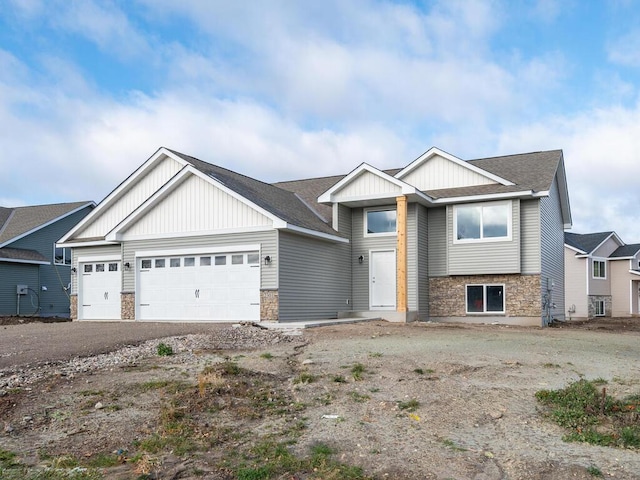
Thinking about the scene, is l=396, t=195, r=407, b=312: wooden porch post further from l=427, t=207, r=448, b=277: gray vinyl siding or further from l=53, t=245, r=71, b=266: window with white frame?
l=53, t=245, r=71, b=266: window with white frame

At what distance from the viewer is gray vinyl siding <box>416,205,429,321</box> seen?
20542mm

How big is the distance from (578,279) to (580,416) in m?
29.4

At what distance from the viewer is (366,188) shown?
20.7m

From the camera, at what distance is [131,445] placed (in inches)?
240

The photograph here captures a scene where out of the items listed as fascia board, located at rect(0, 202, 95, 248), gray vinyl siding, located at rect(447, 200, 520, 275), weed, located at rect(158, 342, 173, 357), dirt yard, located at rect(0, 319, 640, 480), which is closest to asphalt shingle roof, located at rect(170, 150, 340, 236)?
gray vinyl siding, located at rect(447, 200, 520, 275)

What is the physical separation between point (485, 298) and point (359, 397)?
1370cm

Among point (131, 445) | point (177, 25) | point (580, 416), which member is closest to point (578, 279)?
point (177, 25)

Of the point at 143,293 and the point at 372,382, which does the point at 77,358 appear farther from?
the point at 143,293

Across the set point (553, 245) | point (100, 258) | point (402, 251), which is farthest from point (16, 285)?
point (553, 245)

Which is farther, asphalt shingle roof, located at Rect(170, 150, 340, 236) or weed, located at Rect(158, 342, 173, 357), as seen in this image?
asphalt shingle roof, located at Rect(170, 150, 340, 236)

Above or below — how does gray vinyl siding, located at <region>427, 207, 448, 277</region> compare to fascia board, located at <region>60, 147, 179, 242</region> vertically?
below

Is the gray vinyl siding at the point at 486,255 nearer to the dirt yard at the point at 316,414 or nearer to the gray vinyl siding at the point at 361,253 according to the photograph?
the gray vinyl siding at the point at 361,253

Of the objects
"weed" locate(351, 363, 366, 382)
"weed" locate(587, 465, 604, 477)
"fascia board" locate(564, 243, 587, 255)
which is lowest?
"weed" locate(587, 465, 604, 477)

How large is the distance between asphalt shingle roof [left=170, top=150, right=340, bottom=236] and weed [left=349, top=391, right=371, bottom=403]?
10.3 meters
